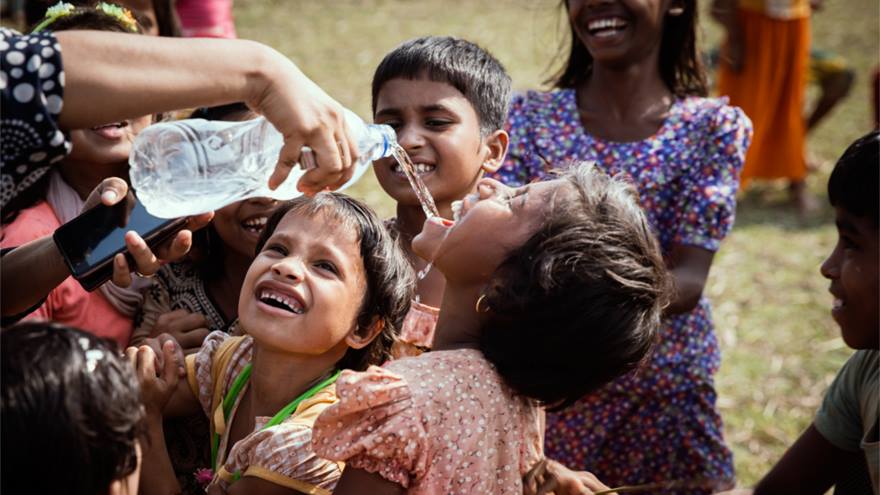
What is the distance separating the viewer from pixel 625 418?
387cm

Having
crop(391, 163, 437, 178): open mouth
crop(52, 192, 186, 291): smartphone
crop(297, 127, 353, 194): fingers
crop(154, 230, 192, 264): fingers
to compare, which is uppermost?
crop(297, 127, 353, 194): fingers

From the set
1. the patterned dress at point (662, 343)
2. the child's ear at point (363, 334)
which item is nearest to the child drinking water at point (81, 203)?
the child's ear at point (363, 334)

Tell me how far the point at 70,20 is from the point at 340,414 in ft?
6.04

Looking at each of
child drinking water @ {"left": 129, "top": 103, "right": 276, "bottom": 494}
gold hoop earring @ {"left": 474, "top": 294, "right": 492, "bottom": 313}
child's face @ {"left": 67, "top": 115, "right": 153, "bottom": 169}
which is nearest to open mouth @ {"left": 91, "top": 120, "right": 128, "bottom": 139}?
child's face @ {"left": 67, "top": 115, "right": 153, "bottom": 169}

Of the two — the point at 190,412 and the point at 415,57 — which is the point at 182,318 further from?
the point at 415,57

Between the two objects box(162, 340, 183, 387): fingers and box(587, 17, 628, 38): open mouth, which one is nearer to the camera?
box(162, 340, 183, 387): fingers

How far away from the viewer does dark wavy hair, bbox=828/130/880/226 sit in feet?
8.73

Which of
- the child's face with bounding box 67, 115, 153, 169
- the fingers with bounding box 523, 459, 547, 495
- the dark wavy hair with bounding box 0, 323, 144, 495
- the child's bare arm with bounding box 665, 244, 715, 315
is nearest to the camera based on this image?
the dark wavy hair with bounding box 0, 323, 144, 495

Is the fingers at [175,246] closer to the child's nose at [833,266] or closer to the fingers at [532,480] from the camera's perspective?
the fingers at [532,480]

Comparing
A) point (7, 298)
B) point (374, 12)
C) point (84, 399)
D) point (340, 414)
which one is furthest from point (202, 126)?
point (374, 12)

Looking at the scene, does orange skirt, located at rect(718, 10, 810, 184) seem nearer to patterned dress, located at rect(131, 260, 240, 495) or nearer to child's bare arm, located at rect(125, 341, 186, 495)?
patterned dress, located at rect(131, 260, 240, 495)

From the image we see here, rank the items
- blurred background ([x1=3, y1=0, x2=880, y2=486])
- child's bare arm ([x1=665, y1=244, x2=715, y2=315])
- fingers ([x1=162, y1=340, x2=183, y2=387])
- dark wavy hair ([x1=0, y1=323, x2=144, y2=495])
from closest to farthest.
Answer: dark wavy hair ([x1=0, y1=323, x2=144, y2=495])
fingers ([x1=162, y1=340, x2=183, y2=387])
child's bare arm ([x1=665, y1=244, x2=715, y2=315])
blurred background ([x1=3, y1=0, x2=880, y2=486])

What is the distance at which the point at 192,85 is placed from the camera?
200cm

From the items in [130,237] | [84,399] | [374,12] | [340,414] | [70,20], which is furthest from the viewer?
[374,12]
